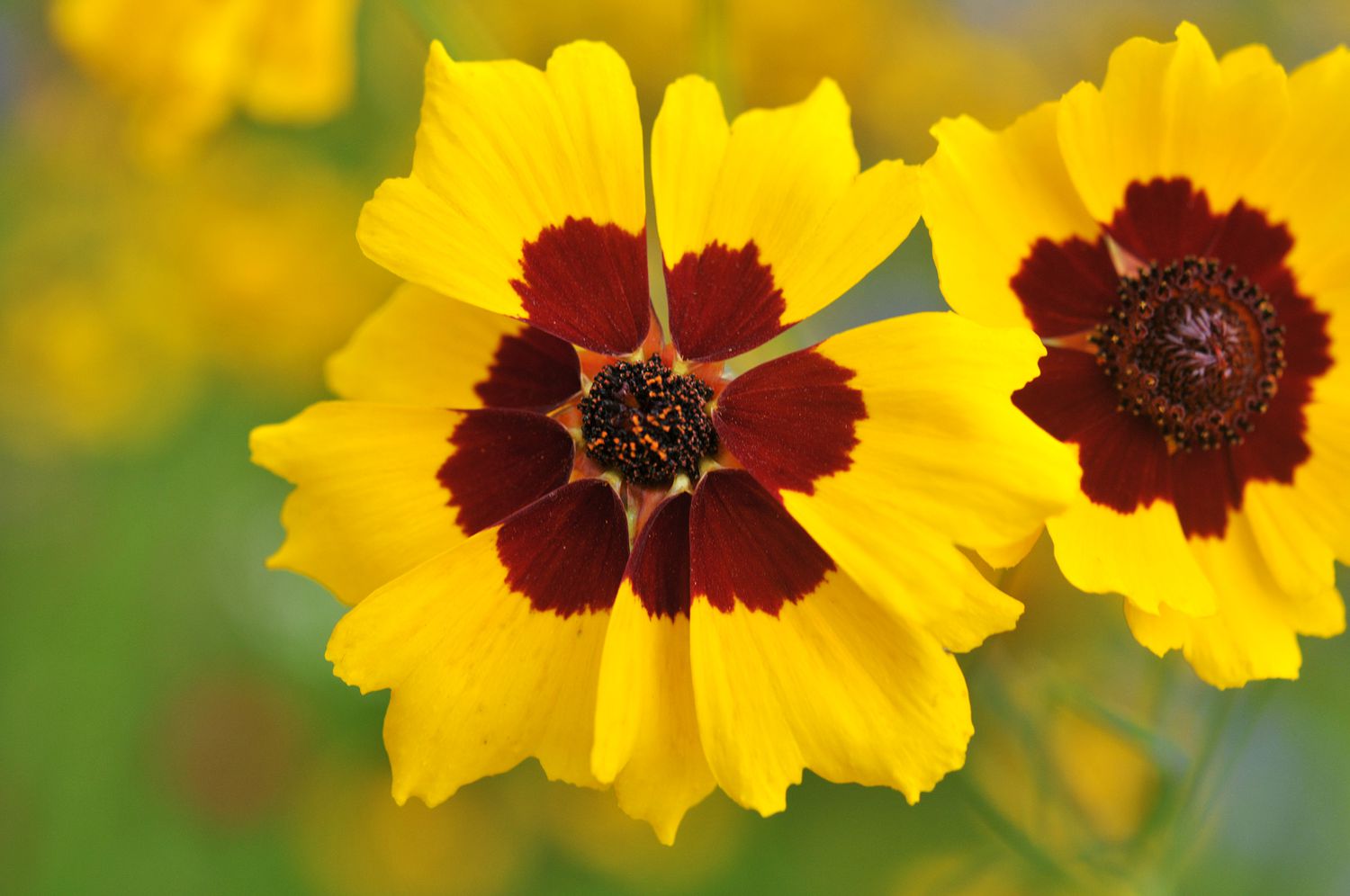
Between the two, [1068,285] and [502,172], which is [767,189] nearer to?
[502,172]

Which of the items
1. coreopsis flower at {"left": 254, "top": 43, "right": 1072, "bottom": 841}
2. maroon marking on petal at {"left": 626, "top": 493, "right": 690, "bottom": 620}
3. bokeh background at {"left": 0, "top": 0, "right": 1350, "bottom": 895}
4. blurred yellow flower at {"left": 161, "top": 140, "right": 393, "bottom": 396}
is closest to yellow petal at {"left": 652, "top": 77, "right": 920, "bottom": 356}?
coreopsis flower at {"left": 254, "top": 43, "right": 1072, "bottom": 841}

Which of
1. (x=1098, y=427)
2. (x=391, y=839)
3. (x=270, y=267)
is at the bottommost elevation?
(x=391, y=839)

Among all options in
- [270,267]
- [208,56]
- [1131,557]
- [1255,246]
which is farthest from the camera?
[270,267]

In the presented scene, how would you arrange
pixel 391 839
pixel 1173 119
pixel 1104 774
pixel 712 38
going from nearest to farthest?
pixel 1173 119 → pixel 712 38 → pixel 1104 774 → pixel 391 839

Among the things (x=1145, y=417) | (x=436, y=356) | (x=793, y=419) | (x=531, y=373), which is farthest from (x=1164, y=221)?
(x=436, y=356)

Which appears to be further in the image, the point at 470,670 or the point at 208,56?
the point at 208,56

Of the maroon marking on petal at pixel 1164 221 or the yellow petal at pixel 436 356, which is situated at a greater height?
the maroon marking on petal at pixel 1164 221

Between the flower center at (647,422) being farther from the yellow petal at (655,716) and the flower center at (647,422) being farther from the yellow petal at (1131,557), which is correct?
the yellow petal at (1131,557)

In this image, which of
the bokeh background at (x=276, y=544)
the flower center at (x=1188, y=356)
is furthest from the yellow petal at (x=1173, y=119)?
the bokeh background at (x=276, y=544)
